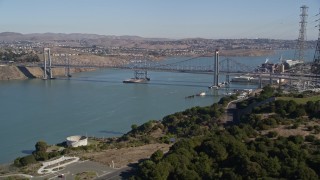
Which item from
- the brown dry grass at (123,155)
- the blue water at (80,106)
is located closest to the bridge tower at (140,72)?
the blue water at (80,106)

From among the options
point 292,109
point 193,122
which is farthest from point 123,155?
point 292,109

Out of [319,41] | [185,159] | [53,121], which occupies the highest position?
[319,41]

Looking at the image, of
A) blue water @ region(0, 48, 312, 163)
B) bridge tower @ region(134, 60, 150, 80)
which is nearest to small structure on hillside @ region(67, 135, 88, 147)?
blue water @ region(0, 48, 312, 163)

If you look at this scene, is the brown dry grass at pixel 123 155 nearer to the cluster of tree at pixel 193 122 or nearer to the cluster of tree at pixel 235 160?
the cluster of tree at pixel 235 160

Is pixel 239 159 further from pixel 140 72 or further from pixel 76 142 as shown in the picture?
pixel 140 72

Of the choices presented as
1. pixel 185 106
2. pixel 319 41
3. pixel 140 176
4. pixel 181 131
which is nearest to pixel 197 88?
pixel 185 106

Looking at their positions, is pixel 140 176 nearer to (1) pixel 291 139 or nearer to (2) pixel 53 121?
(1) pixel 291 139
